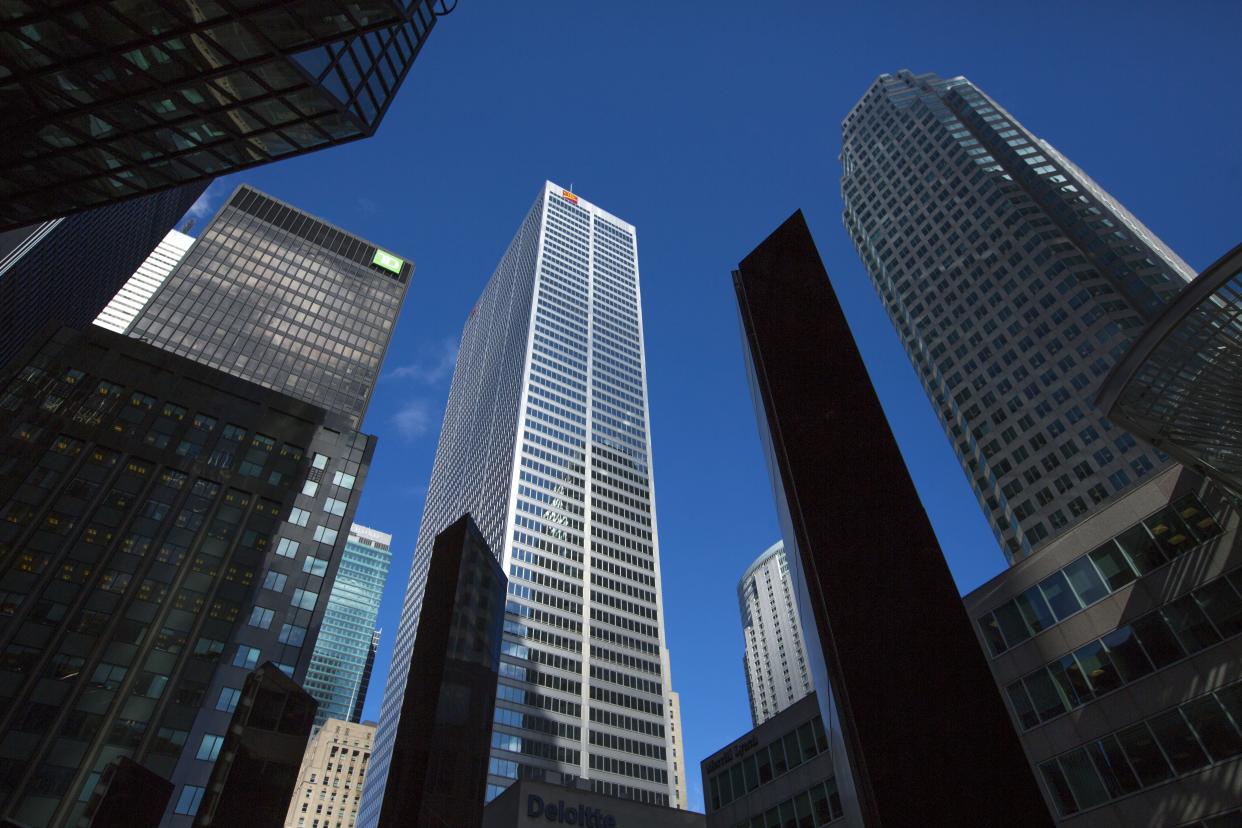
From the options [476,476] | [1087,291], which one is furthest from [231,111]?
[476,476]

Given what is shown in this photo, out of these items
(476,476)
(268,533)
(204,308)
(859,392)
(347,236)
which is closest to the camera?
(859,392)

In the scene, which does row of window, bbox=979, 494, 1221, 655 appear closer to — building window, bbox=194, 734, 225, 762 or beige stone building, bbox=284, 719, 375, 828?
building window, bbox=194, 734, 225, 762

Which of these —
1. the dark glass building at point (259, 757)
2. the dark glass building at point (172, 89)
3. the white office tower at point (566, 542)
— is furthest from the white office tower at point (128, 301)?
the dark glass building at point (259, 757)

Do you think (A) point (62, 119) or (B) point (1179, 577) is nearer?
(A) point (62, 119)

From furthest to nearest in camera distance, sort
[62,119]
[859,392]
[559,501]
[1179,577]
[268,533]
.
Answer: [559,501], [268,533], [1179,577], [62,119], [859,392]

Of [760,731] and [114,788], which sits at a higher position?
[760,731]

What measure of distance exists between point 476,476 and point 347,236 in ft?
202

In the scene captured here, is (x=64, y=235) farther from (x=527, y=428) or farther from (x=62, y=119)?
(x=62, y=119)

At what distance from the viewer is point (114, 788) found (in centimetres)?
2116

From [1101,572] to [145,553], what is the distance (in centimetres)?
6758

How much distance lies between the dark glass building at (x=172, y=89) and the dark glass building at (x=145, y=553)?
39252 mm

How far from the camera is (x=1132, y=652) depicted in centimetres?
2805

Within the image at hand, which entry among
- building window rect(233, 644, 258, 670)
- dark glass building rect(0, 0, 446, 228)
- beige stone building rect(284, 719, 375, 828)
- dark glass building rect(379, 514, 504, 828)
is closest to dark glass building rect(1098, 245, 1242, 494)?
dark glass building rect(379, 514, 504, 828)

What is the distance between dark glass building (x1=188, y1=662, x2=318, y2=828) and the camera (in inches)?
886
